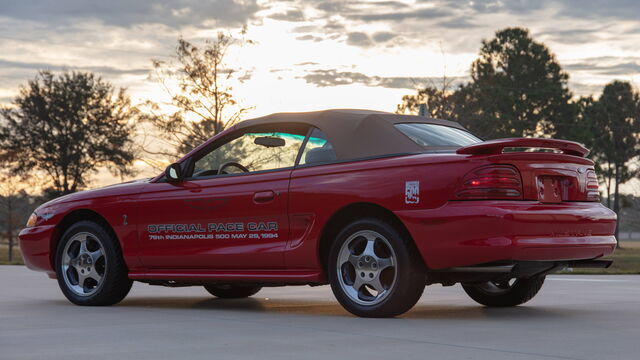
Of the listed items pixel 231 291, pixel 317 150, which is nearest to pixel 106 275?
pixel 231 291

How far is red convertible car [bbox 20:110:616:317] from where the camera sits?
693 cm

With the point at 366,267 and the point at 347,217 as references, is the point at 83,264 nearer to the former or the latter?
the point at 347,217

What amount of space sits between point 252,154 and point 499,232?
2.62 m

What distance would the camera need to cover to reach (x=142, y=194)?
29.2 feet

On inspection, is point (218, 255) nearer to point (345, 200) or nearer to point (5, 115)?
point (345, 200)

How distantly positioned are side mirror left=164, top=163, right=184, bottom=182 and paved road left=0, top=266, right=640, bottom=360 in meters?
1.11

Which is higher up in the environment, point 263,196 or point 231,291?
point 263,196

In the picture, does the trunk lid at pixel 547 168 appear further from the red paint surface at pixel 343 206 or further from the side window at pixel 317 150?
the side window at pixel 317 150

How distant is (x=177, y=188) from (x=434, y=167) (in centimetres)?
261

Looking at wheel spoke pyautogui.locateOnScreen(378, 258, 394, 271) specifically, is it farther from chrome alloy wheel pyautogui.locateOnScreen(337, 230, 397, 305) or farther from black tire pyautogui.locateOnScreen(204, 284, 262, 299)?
black tire pyautogui.locateOnScreen(204, 284, 262, 299)

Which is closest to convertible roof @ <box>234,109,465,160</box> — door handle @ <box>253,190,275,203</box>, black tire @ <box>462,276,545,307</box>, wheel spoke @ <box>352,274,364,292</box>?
door handle @ <box>253,190,275,203</box>

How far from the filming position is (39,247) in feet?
31.3

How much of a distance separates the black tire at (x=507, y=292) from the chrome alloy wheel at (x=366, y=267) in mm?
1478

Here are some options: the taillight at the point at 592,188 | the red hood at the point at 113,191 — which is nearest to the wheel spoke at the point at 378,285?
the taillight at the point at 592,188
